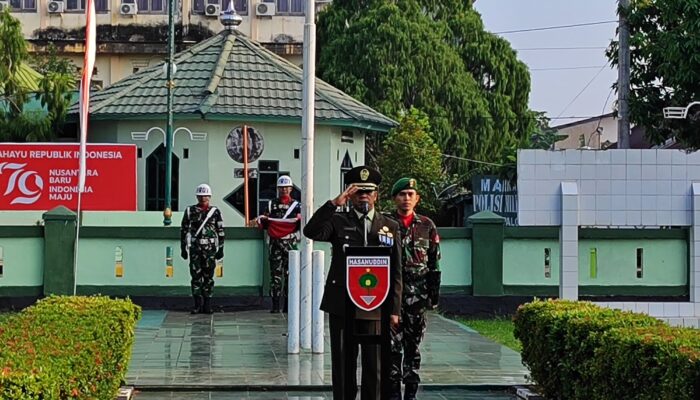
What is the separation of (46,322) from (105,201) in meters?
12.8

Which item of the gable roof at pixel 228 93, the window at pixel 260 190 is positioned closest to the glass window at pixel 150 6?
the gable roof at pixel 228 93

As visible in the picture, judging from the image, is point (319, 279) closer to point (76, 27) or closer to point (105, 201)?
point (105, 201)

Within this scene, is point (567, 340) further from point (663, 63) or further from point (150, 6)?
point (150, 6)

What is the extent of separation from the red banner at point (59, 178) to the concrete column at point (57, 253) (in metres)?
2.62

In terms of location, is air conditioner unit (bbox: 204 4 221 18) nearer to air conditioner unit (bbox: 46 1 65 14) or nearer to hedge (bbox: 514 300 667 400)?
air conditioner unit (bbox: 46 1 65 14)

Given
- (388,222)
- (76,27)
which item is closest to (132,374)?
(388,222)

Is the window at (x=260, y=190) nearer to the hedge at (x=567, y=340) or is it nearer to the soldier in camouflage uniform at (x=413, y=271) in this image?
the hedge at (x=567, y=340)

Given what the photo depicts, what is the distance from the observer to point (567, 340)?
33.8ft

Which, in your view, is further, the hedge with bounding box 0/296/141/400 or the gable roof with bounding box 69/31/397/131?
the gable roof with bounding box 69/31/397/131

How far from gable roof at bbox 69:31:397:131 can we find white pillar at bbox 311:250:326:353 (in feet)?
41.1

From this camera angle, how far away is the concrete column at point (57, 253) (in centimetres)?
1962

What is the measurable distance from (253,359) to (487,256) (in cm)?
673

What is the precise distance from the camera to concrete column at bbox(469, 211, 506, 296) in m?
20.1

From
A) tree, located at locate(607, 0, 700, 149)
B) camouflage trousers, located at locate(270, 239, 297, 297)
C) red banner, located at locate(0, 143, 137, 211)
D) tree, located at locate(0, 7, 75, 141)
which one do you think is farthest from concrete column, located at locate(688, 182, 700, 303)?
tree, located at locate(0, 7, 75, 141)
